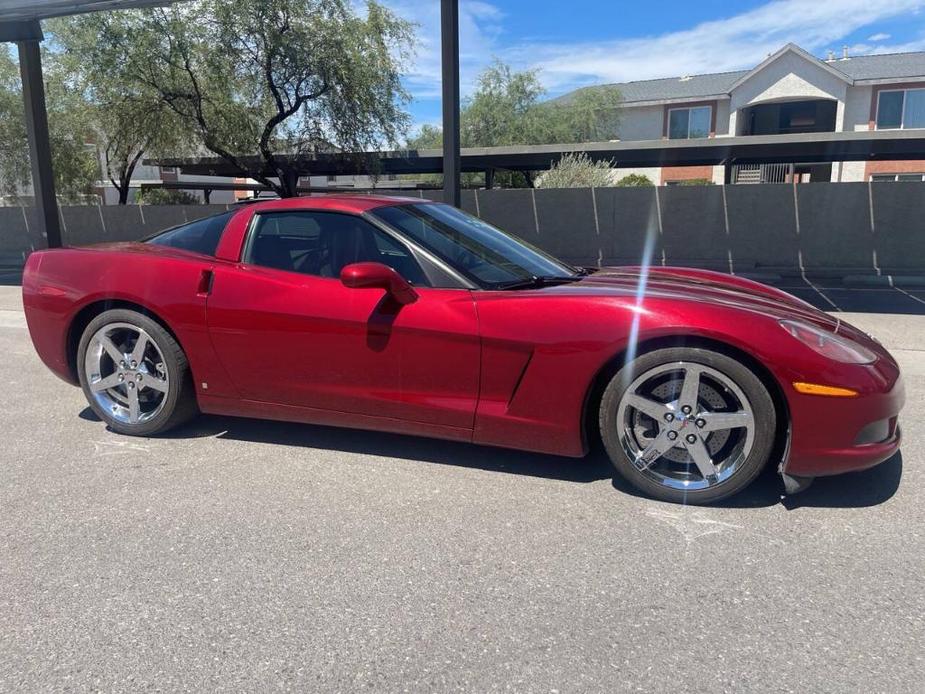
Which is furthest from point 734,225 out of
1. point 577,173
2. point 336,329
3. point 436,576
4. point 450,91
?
point 436,576

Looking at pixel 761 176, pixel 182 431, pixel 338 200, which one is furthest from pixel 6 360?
pixel 761 176

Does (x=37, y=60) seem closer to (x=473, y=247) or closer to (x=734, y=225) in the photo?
(x=473, y=247)

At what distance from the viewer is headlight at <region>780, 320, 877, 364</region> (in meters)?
2.96

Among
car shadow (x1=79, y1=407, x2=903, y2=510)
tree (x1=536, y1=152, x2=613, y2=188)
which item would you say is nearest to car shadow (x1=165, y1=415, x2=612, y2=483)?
car shadow (x1=79, y1=407, x2=903, y2=510)

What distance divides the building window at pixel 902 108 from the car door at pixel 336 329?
37571mm

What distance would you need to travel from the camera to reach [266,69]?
1717 cm

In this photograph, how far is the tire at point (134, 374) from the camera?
3980mm

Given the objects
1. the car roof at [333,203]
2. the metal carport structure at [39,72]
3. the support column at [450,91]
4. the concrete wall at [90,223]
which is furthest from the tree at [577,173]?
the car roof at [333,203]

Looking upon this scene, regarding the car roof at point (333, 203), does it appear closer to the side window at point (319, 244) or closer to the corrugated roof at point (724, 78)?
the side window at point (319, 244)

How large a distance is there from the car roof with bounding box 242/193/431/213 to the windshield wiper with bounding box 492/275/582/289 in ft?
2.92

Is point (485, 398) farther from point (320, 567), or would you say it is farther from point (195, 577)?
point (195, 577)

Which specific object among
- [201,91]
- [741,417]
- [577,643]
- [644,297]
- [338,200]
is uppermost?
[201,91]

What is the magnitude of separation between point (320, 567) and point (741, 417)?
1.86 m

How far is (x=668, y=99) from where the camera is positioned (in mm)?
38031
